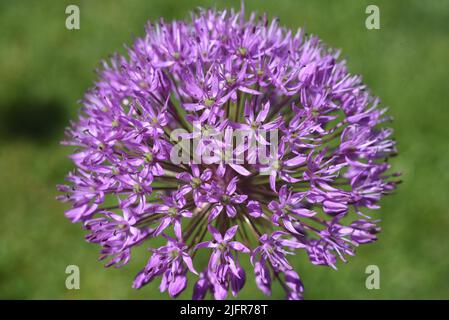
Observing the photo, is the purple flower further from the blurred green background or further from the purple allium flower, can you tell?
the blurred green background

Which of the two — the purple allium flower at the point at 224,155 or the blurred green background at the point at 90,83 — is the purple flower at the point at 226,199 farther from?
the blurred green background at the point at 90,83

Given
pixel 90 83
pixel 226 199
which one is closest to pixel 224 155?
pixel 226 199

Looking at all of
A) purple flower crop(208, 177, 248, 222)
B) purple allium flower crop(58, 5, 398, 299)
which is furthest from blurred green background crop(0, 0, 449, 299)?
purple flower crop(208, 177, 248, 222)

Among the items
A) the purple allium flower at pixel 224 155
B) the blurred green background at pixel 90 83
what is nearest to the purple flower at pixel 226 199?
the purple allium flower at pixel 224 155

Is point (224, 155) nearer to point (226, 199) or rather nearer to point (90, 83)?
point (226, 199)
